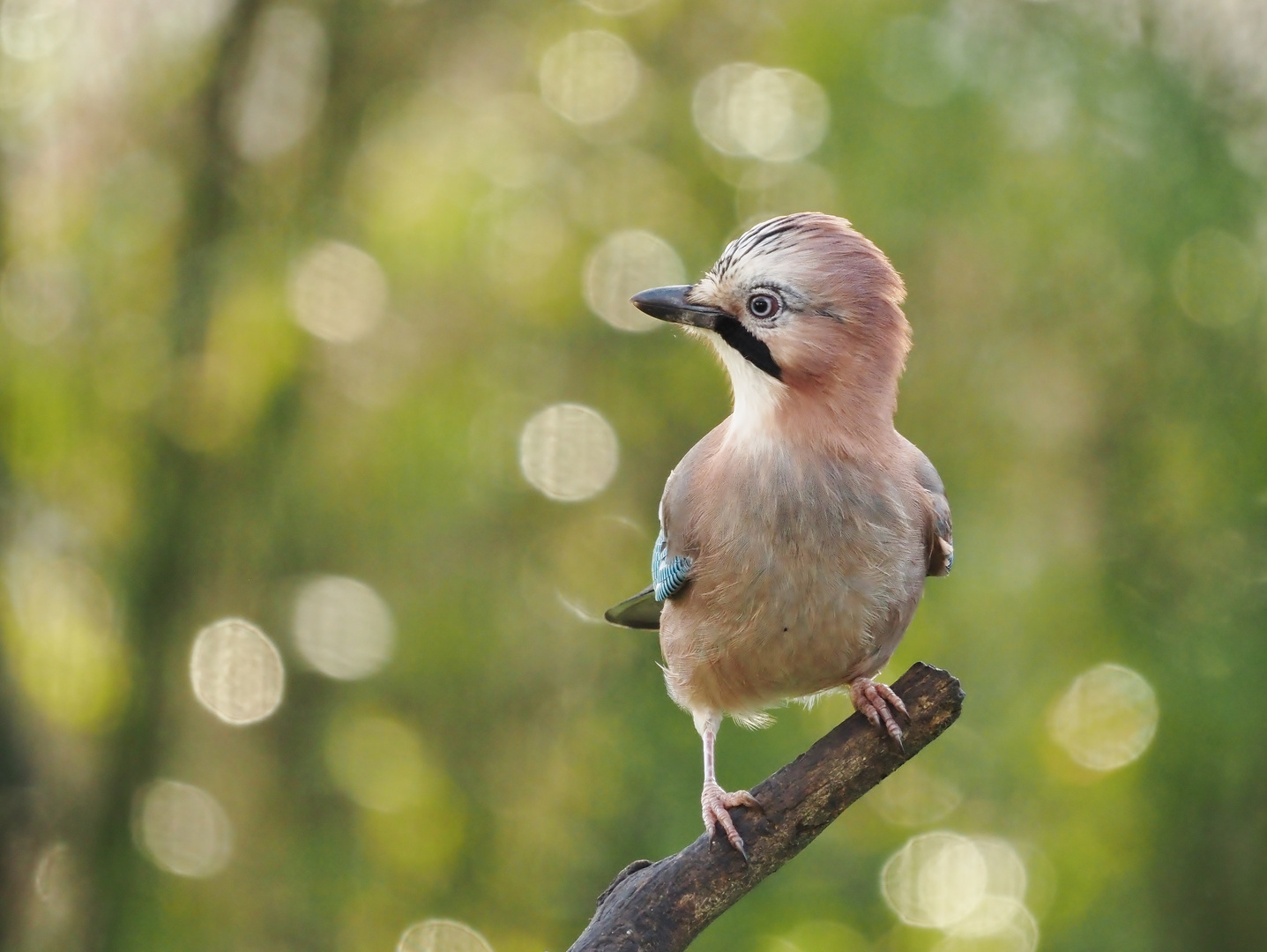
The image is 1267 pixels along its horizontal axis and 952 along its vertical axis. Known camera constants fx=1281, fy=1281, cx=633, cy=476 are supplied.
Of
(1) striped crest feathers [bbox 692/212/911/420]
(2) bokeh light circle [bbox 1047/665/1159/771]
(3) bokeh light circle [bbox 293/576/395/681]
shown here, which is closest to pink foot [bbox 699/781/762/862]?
(1) striped crest feathers [bbox 692/212/911/420]

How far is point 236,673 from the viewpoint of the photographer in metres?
6.00

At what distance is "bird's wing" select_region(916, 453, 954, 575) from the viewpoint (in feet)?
10.7

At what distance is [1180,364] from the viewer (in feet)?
18.3

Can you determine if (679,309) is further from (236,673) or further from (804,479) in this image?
(236,673)

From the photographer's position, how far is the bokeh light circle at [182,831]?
594 centimetres

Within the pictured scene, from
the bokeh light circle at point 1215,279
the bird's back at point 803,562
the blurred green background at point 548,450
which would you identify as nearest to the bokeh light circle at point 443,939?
the blurred green background at point 548,450

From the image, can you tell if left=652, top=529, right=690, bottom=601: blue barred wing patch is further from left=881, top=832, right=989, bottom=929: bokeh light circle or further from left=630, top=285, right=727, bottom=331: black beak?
left=881, top=832, right=989, bottom=929: bokeh light circle

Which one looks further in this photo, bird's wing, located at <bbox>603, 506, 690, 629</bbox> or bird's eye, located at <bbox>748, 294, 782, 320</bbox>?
bird's wing, located at <bbox>603, 506, 690, 629</bbox>

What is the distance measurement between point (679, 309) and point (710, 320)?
81mm

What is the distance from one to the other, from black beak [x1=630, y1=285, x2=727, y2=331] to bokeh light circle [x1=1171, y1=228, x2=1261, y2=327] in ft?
10.7

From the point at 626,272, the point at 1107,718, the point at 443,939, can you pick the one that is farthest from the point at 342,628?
the point at 1107,718

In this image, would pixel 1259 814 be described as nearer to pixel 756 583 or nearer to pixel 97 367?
pixel 756 583

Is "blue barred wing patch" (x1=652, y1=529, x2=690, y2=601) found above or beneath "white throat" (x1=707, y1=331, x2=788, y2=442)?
beneath

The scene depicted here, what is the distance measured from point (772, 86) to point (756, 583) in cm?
353
